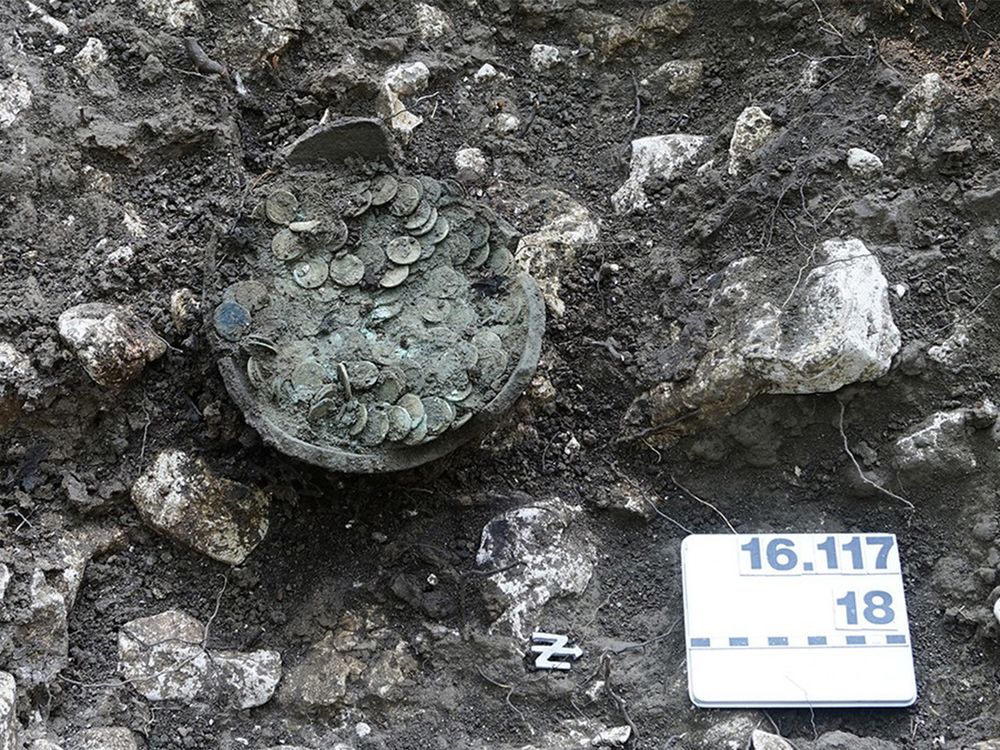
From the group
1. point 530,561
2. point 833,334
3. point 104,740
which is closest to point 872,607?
point 833,334

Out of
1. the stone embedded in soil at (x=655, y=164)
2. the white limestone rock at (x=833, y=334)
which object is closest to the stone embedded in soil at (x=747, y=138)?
the stone embedded in soil at (x=655, y=164)

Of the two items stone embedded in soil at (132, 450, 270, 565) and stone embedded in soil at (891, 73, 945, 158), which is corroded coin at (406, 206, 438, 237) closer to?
stone embedded in soil at (132, 450, 270, 565)

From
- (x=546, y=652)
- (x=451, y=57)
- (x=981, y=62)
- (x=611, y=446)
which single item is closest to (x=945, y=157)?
(x=981, y=62)

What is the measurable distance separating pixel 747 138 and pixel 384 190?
96cm

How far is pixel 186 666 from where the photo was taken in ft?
8.14

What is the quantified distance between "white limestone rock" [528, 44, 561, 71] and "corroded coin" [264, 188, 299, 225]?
92 cm

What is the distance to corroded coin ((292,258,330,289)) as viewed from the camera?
2619 mm

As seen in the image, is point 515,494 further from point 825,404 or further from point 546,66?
point 546,66

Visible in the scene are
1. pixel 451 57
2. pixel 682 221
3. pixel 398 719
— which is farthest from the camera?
pixel 451 57

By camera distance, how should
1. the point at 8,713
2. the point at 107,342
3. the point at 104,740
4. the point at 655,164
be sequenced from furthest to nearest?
the point at 655,164, the point at 107,342, the point at 104,740, the point at 8,713

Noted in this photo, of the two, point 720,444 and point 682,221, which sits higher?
point 682,221

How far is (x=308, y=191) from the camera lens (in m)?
2.69

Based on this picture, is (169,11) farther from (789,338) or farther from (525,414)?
(789,338)

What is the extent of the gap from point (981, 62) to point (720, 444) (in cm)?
120
